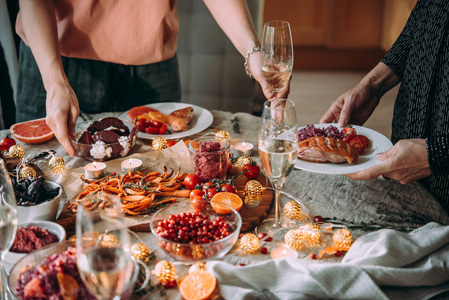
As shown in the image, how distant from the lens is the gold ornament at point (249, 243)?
3.61ft

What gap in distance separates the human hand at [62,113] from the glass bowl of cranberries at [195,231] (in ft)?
1.88

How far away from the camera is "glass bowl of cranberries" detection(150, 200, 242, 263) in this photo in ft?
3.35

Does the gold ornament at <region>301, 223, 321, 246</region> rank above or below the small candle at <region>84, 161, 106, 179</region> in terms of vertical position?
below

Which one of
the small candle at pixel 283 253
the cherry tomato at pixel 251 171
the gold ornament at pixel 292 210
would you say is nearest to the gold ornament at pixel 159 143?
A: the cherry tomato at pixel 251 171

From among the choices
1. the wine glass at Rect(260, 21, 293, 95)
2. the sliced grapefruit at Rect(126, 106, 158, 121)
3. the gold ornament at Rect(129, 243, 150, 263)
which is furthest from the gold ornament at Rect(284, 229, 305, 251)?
the sliced grapefruit at Rect(126, 106, 158, 121)

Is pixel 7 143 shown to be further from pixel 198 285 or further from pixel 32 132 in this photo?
pixel 198 285

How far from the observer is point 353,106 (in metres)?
1.71

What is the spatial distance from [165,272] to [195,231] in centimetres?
15

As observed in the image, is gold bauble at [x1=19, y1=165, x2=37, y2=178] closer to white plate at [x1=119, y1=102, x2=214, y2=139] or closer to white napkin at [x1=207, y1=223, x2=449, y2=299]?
white plate at [x1=119, y1=102, x2=214, y2=139]

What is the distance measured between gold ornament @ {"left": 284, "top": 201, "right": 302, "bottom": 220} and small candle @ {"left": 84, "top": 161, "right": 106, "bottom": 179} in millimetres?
631

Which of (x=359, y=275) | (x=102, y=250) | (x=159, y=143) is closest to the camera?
(x=102, y=250)

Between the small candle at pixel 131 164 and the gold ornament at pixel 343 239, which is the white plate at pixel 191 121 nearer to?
the small candle at pixel 131 164

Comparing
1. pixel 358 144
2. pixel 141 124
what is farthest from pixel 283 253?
pixel 141 124

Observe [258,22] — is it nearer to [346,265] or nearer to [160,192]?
[160,192]
